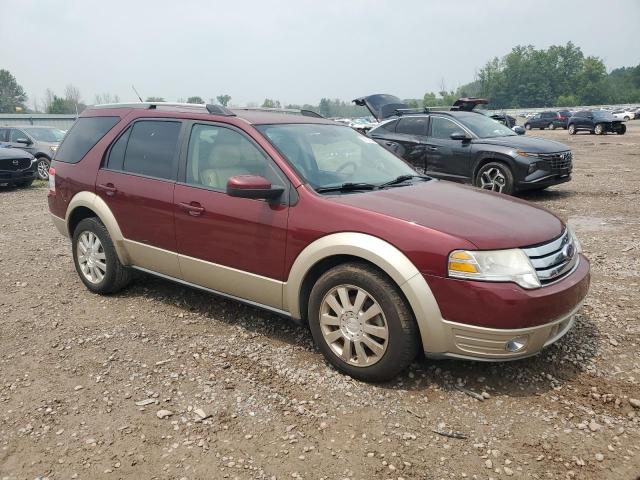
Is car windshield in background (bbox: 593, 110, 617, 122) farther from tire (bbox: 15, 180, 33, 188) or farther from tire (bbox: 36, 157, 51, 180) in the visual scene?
tire (bbox: 15, 180, 33, 188)

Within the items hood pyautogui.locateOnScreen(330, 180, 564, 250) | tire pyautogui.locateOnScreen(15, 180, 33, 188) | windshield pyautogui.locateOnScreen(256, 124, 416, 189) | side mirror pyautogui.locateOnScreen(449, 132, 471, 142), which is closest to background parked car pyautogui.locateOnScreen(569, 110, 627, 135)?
side mirror pyautogui.locateOnScreen(449, 132, 471, 142)

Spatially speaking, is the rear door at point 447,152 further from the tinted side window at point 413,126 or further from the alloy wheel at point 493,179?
the alloy wheel at point 493,179

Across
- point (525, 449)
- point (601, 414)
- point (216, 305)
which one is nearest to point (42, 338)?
point (216, 305)

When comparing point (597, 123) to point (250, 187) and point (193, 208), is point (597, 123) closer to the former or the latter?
point (193, 208)

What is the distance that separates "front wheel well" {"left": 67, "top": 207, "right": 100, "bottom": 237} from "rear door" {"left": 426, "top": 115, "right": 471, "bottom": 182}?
6.54 meters

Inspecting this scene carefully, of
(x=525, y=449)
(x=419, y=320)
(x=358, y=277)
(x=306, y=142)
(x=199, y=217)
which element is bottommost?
(x=525, y=449)

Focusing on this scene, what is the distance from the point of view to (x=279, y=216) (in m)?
3.42

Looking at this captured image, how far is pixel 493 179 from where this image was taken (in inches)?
359

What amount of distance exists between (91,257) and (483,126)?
7.74m

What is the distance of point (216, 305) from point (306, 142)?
5.57 ft

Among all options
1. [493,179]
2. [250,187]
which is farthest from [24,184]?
[250,187]

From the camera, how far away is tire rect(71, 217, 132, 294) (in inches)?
180

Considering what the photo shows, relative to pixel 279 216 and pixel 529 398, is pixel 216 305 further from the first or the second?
pixel 529 398

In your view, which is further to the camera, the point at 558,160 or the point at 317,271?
the point at 558,160
